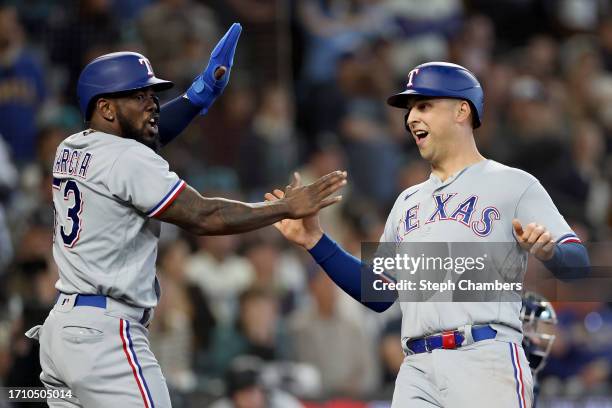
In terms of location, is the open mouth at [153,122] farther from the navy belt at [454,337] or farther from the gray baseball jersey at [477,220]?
the navy belt at [454,337]

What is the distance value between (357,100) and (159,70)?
284 centimetres

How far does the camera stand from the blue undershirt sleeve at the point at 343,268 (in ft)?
16.5

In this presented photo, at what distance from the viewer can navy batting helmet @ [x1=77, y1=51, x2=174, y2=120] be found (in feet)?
14.8

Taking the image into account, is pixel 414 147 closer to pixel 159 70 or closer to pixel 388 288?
pixel 159 70

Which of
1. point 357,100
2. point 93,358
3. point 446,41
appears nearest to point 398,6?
point 446,41

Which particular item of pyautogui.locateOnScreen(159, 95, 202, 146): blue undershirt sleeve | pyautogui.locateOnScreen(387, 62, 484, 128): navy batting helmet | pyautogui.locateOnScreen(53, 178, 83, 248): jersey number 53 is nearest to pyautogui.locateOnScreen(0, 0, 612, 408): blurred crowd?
pyautogui.locateOnScreen(159, 95, 202, 146): blue undershirt sleeve

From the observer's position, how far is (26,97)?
30.5 ft

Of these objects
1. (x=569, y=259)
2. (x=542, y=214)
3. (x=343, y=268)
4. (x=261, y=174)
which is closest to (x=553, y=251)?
(x=569, y=259)

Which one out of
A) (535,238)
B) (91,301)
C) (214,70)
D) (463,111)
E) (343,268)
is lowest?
(91,301)

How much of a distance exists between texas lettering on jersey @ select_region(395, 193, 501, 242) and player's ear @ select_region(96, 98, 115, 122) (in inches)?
52.6

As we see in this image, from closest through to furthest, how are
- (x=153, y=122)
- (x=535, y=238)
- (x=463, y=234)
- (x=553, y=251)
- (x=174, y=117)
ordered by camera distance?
1. (x=535, y=238)
2. (x=553, y=251)
3. (x=463, y=234)
4. (x=153, y=122)
5. (x=174, y=117)

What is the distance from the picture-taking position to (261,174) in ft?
29.5

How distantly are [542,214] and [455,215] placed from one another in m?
0.36

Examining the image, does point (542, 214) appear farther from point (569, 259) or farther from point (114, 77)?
point (114, 77)
